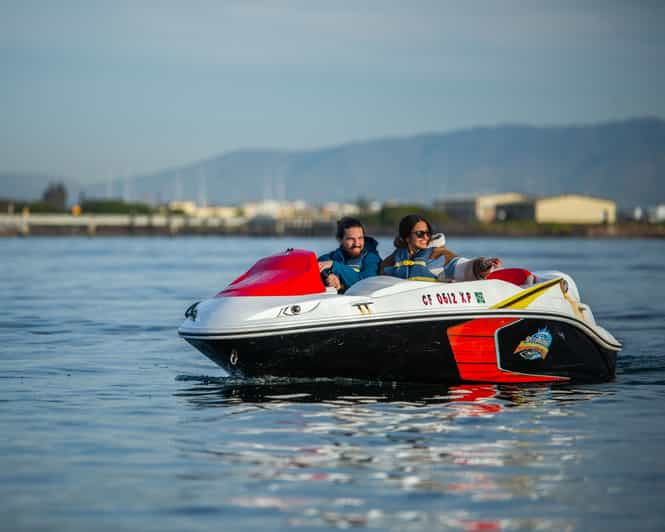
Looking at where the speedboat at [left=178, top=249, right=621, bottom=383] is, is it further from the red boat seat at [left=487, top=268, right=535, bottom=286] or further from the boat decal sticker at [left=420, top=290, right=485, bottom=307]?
the red boat seat at [left=487, top=268, right=535, bottom=286]

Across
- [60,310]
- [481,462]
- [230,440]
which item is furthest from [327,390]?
[60,310]

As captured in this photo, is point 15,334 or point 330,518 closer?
point 330,518

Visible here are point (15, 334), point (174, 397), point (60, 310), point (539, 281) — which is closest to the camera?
point (174, 397)

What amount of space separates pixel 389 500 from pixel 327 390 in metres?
4.67

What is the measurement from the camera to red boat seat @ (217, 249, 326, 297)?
12.3 m

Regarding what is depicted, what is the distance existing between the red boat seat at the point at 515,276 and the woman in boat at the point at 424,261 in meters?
0.44

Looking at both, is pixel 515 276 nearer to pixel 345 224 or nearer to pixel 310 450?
pixel 345 224

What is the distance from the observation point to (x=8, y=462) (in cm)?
870

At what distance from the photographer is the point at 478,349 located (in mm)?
12555

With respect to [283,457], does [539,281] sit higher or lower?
higher

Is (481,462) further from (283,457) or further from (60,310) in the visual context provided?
(60,310)

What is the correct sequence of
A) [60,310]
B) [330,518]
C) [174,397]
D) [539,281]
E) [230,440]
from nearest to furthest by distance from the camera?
1. [330,518]
2. [230,440]
3. [174,397]
4. [539,281]
5. [60,310]

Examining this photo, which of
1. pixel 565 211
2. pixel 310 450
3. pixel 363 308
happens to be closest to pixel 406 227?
pixel 363 308

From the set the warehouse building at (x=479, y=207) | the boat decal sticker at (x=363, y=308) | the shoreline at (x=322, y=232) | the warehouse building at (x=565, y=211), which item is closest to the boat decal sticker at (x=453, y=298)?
the boat decal sticker at (x=363, y=308)
